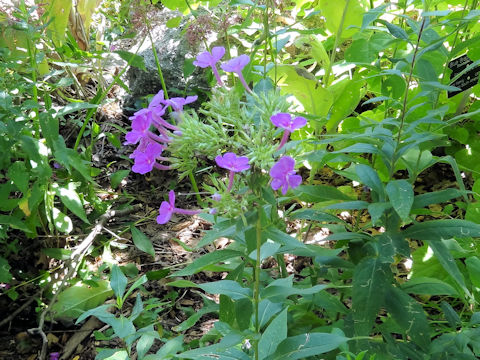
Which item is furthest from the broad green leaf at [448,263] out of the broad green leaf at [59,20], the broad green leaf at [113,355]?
the broad green leaf at [59,20]

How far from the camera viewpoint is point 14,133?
1.75 metres

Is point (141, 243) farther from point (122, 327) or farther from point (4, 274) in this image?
point (122, 327)

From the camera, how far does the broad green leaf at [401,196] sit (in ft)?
3.53

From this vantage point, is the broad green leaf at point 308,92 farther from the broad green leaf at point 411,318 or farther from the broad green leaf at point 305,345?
the broad green leaf at point 305,345

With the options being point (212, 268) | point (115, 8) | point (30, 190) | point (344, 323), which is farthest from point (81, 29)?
point (344, 323)

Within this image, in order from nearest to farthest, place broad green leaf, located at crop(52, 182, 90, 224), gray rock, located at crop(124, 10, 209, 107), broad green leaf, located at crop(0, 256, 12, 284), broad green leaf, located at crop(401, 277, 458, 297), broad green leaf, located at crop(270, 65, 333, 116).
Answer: broad green leaf, located at crop(401, 277, 458, 297)
broad green leaf, located at crop(270, 65, 333, 116)
broad green leaf, located at crop(0, 256, 12, 284)
broad green leaf, located at crop(52, 182, 90, 224)
gray rock, located at crop(124, 10, 209, 107)

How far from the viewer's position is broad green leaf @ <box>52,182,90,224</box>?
1.97 m

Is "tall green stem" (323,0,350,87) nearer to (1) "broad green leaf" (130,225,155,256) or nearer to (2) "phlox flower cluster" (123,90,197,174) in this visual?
(2) "phlox flower cluster" (123,90,197,174)

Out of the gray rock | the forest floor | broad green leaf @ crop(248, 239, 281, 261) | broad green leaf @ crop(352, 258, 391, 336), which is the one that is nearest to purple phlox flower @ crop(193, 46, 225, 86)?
broad green leaf @ crop(248, 239, 281, 261)

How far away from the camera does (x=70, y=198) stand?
78.8 inches

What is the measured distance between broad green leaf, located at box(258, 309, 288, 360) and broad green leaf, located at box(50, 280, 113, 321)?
4.16 ft

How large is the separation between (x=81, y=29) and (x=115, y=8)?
765 millimetres

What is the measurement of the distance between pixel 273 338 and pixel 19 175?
1.34m

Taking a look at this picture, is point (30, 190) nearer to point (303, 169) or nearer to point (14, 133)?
point (14, 133)
